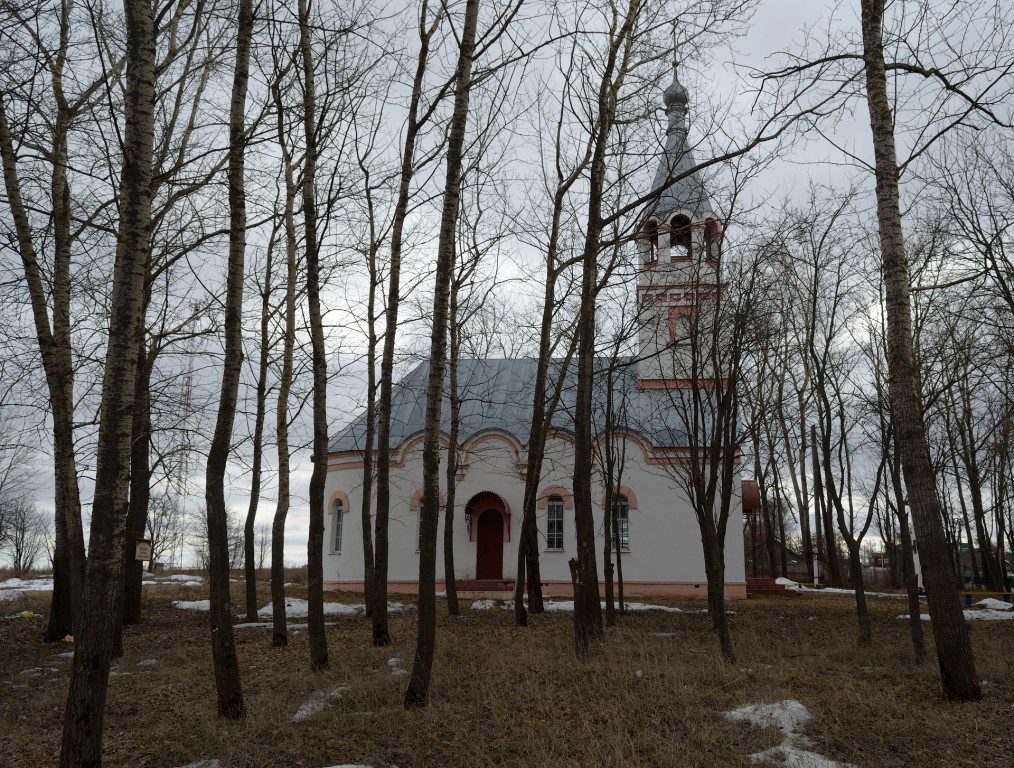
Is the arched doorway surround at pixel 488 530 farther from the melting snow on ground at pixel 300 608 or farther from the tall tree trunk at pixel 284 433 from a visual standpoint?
the tall tree trunk at pixel 284 433

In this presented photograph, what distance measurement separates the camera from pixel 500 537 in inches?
1067

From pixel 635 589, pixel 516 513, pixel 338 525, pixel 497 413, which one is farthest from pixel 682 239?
pixel 338 525

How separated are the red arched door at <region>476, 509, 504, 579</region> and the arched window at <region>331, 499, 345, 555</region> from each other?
5.11 m

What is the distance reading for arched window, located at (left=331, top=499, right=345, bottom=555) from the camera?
27.6 metres

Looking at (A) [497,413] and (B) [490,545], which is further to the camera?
(A) [497,413]

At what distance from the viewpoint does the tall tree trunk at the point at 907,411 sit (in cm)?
739

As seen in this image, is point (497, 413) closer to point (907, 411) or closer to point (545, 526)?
point (545, 526)

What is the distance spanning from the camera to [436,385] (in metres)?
8.56

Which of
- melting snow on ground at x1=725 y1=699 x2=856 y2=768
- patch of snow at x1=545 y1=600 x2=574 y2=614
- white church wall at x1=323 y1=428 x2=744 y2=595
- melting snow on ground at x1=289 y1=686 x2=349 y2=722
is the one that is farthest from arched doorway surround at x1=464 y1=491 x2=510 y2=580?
melting snow on ground at x1=725 y1=699 x2=856 y2=768

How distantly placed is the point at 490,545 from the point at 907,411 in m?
20.4

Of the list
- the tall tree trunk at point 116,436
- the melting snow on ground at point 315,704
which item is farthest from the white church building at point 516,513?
the tall tree trunk at point 116,436

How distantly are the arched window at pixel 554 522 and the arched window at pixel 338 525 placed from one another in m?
7.53

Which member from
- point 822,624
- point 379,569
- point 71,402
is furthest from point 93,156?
point 822,624

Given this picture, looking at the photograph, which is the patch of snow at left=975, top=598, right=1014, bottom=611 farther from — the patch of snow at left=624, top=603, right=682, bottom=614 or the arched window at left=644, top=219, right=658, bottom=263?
the arched window at left=644, top=219, right=658, bottom=263
